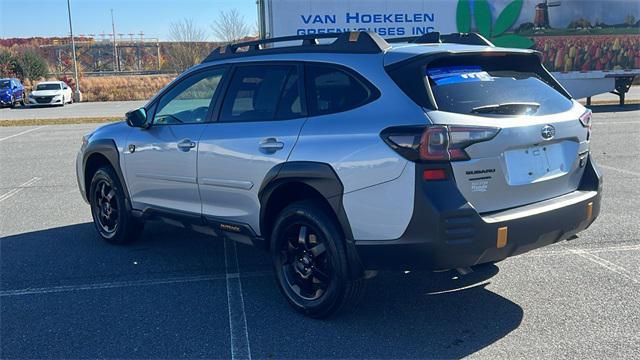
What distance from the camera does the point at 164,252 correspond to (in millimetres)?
5793

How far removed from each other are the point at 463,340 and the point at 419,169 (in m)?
1.15

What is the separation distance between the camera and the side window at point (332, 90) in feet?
12.9

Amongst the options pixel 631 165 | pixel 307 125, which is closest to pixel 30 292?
pixel 307 125

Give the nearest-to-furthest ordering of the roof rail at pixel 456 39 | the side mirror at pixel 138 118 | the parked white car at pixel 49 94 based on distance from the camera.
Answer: the roof rail at pixel 456 39
the side mirror at pixel 138 118
the parked white car at pixel 49 94

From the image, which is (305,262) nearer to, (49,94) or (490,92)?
(490,92)

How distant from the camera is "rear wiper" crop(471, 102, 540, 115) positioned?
12.1 feet

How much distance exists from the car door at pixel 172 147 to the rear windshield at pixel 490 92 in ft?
6.52

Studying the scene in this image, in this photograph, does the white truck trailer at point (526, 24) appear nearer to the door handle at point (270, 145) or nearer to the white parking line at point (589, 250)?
the white parking line at point (589, 250)

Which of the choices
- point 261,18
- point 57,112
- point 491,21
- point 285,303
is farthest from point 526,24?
point 57,112

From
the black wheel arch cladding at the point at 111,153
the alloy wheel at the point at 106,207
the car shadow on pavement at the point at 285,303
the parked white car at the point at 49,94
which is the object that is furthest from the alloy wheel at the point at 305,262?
the parked white car at the point at 49,94

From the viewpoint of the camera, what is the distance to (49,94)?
109 ft

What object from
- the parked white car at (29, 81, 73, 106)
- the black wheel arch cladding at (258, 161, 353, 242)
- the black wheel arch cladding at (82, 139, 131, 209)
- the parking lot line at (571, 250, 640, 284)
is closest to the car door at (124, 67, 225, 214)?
the black wheel arch cladding at (82, 139, 131, 209)

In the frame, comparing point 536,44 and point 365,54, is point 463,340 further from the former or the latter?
point 536,44

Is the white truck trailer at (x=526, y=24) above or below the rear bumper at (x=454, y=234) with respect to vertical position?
above
